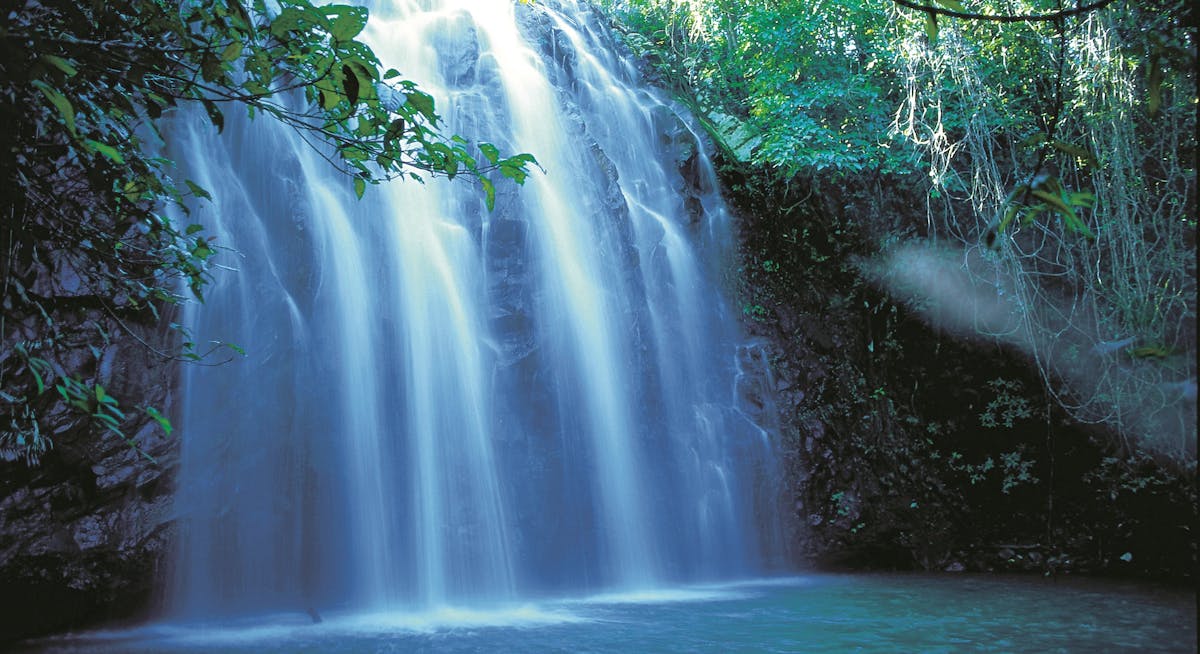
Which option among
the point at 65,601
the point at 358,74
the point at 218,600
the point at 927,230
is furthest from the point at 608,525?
the point at 358,74

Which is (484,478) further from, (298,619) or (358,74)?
(358,74)

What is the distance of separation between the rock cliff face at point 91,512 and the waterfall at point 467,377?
211 mm

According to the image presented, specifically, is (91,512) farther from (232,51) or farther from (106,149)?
(232,51)

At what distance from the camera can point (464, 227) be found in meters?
7.71

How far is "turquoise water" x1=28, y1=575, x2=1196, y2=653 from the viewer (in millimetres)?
4699

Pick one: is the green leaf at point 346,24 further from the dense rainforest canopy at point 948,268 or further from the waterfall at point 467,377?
the waterfall at point 467,377

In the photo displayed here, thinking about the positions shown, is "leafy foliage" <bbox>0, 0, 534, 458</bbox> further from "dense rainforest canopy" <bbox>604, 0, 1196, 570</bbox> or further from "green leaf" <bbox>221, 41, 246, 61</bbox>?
"dense rainforest canopy" <bbox>604, 0, 1196, 570</bbox>

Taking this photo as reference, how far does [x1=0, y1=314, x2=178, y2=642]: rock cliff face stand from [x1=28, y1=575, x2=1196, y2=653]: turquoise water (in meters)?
0.25

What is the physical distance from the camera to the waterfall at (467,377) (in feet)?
19.6

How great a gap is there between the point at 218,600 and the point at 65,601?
92 cm

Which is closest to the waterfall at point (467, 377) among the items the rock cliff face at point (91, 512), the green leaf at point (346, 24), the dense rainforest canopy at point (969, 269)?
the rock cliff face at point (91, 512)

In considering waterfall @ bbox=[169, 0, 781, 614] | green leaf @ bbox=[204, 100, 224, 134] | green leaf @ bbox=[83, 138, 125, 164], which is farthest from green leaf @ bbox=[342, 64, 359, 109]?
waterfall @ bbox=[169, 0, 781, 614]

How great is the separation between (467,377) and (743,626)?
10.7 feet

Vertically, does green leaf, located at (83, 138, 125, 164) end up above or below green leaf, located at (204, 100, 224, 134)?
below
